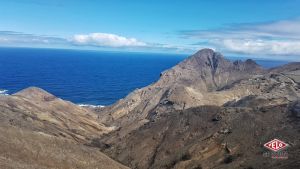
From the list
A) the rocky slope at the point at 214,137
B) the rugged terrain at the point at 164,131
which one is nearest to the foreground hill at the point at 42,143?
the rugged terrain at the point at 164,131

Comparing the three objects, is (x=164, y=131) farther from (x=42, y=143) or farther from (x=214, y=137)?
(x=42, y=143)

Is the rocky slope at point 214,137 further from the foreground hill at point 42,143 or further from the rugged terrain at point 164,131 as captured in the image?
the foreground hill at point 42,143

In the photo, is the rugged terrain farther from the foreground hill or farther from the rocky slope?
the rocky slope

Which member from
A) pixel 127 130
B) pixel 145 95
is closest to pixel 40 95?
pixel 145 95

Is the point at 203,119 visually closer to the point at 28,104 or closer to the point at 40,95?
the point at 28,104

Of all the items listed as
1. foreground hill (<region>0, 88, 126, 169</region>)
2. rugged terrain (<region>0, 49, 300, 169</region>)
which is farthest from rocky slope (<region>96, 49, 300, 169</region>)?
foreground hill (<region>0, 88, 126, 169</region>)

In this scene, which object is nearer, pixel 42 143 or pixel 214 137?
pixel 42 143

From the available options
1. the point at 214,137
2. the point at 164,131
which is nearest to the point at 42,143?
the point at 214,137

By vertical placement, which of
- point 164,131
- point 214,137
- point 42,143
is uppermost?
point 42,143
